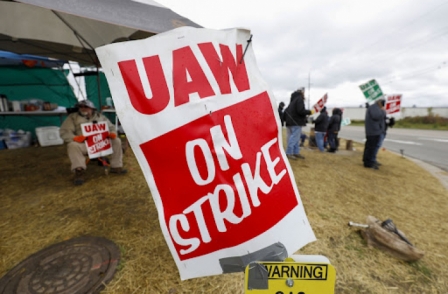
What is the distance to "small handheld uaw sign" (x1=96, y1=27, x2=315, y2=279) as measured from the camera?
866 mm

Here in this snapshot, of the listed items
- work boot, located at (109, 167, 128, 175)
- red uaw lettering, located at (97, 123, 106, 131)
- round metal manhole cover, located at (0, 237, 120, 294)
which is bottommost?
round metal manhole cover, located at (0, 237, 120, 294)

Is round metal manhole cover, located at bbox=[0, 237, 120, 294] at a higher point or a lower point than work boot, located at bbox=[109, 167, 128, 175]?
lower

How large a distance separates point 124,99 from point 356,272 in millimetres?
2270

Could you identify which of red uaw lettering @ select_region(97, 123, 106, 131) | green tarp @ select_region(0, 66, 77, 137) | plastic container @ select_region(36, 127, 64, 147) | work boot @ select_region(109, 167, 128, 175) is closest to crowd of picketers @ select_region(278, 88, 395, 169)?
work boot @ select_region(109, 167, 128, 175)

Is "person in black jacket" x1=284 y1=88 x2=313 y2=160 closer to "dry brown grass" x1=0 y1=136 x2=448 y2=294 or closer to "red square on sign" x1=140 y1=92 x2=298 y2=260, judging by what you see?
"dry brown grass" x1=0 y1=136 x2=448 y2=294

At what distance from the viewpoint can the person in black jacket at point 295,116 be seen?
5.19 meters

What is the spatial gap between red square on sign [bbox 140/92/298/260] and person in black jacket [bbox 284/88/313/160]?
4655mm

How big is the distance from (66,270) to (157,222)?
0.88 m

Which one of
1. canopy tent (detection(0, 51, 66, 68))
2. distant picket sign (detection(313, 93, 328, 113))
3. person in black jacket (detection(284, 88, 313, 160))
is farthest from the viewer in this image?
distant picket sign (detection(313, 93, 328, 113))

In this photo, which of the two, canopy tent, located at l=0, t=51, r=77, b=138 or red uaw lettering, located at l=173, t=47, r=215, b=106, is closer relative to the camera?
red uaw lettering, located at l=173, t=47, r=215, b=106

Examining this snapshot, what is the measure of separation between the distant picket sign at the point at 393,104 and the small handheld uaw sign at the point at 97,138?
726 cm

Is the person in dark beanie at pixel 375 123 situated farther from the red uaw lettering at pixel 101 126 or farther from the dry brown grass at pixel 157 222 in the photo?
the red uaw lettering at pixel 101 126

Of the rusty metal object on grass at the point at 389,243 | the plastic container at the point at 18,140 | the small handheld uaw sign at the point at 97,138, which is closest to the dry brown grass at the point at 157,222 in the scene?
the rusty metal object on grass at the point at 389,243

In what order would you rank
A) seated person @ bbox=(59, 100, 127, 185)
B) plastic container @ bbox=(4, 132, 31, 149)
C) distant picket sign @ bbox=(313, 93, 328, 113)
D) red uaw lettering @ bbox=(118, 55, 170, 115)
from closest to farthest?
red uaw lettering @ bbox=(118, 55, 170, 115), seated person @ bbox=(59, 100, 127, 185), plastic container @ bbox=(4, 132, 31, 149), distant picket sign @ bbox=(313, 93, 328, 113)
